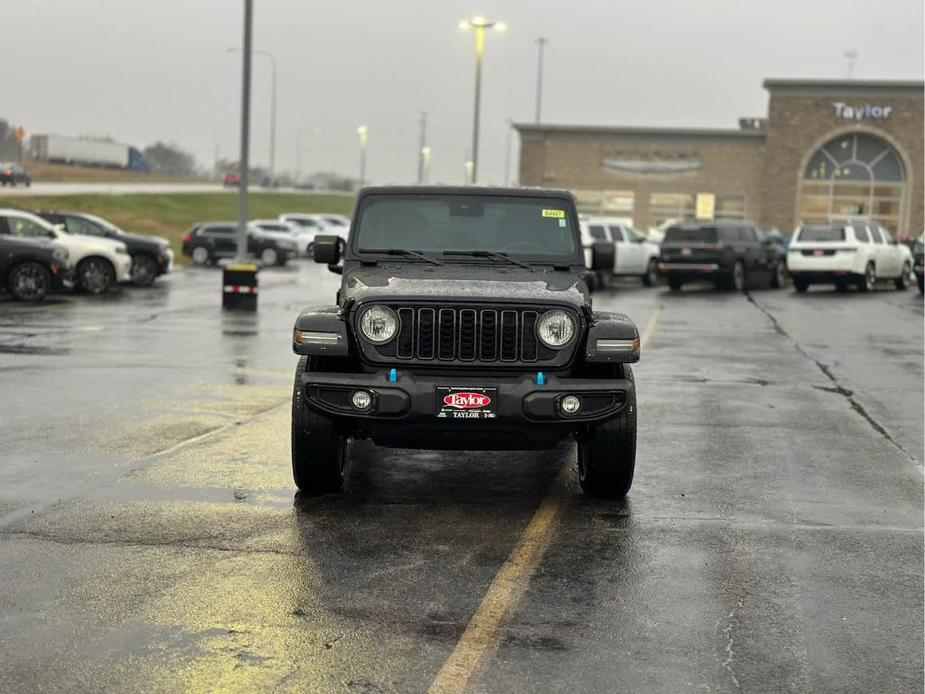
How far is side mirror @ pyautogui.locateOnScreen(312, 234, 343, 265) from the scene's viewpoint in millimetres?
8977

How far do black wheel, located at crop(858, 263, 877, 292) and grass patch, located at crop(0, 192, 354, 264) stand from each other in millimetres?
24059

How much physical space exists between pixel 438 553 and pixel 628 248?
2949 cm

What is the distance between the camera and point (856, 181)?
210 ft

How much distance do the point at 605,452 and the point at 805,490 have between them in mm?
1720

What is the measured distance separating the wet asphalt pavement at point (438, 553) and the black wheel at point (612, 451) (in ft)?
0.62

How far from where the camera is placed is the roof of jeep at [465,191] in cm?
907

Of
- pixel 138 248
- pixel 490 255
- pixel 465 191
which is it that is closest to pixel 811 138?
pixel 138 248

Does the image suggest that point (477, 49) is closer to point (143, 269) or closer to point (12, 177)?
point (143, 269)

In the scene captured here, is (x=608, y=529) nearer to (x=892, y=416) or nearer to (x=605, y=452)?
(x=605, y=452)

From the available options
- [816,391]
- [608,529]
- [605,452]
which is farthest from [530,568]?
[816,391]

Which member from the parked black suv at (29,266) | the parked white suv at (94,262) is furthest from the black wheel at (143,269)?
the parked black suv at (29,266)

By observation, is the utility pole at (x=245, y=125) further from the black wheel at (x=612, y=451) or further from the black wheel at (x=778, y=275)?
the black wheel at (x=612, y=451)

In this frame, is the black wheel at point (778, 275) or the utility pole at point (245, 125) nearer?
the utility pole at point (245, 125)

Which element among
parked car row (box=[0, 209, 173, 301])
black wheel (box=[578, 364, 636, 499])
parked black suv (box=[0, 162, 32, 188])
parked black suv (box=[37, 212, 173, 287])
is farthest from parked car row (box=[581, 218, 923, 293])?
parked black suv (box=[0, 162, 32, 188])
